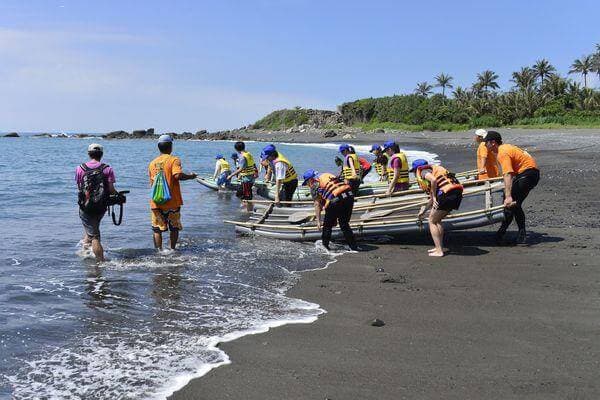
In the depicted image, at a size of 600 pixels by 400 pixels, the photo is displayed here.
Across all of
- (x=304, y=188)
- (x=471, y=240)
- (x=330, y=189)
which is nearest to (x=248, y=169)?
(x=304, y=188)

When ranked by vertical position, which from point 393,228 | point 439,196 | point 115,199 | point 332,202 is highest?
point 115,199

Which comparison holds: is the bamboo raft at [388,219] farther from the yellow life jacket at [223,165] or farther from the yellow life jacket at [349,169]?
the yellow life jacket at [223,165]

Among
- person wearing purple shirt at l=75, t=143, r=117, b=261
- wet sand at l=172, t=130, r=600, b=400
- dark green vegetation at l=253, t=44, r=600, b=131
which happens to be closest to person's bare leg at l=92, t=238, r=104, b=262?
person wearing purple shirt at l=75, t=143, r=117, b=261

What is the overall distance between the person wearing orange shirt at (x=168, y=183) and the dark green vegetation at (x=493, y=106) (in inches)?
2197

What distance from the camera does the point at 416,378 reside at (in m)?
4.41

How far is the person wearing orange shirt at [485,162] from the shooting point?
434 inches

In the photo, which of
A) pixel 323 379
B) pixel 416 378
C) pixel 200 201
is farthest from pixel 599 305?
pixel 200 201

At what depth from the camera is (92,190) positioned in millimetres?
8703

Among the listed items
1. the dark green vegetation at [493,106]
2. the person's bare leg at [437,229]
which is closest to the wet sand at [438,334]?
the person's bare leg at [437,229]

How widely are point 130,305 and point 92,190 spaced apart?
273 centimetres

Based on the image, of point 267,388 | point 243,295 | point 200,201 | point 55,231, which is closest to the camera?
point 267,388

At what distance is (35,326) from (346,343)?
328 centimetres

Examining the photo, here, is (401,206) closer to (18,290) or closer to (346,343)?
(346,343)

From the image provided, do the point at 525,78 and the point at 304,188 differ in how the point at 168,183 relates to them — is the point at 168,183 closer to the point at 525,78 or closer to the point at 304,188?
the point at 304,188
